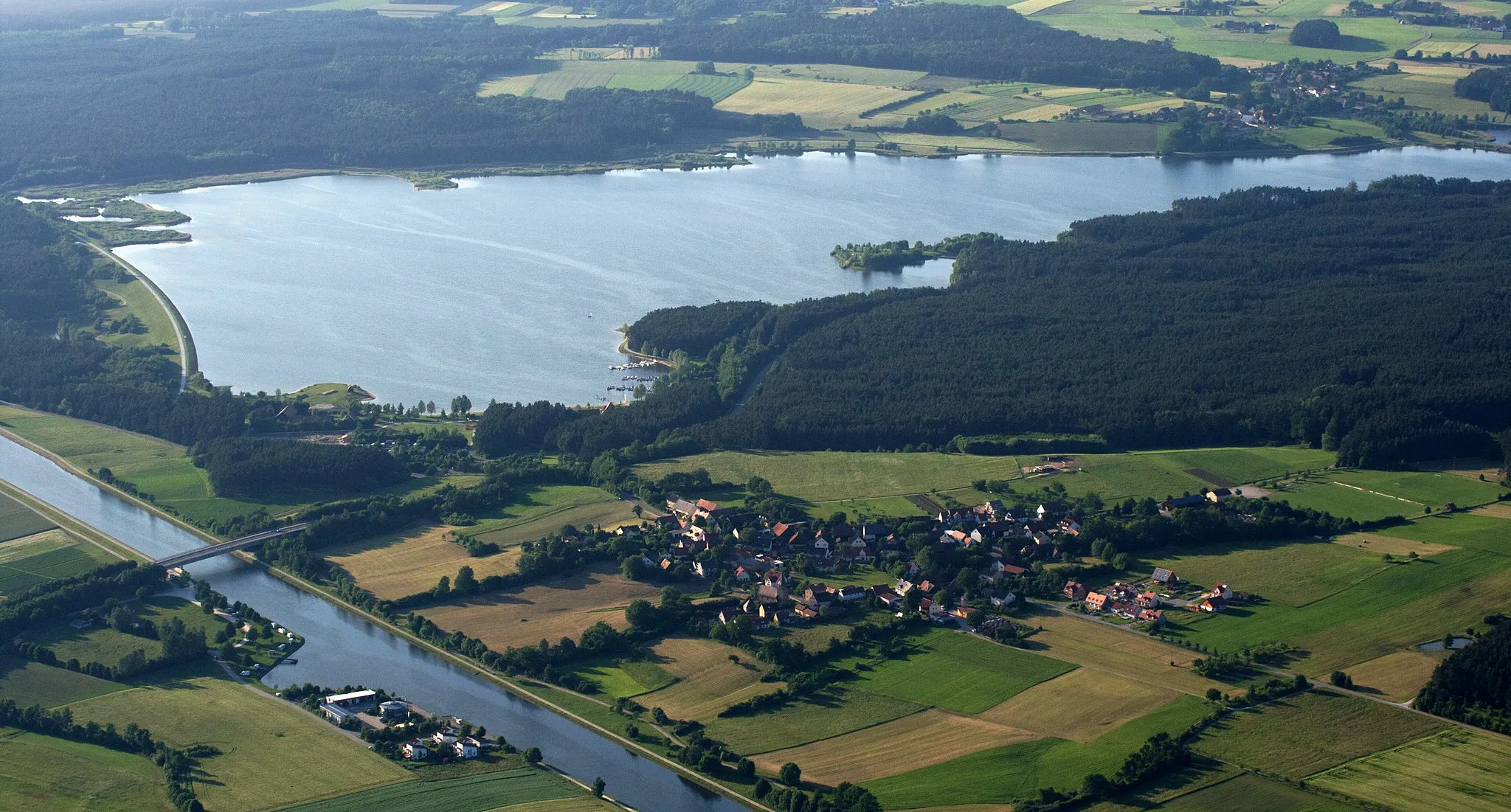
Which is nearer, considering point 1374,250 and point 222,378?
point 222,378

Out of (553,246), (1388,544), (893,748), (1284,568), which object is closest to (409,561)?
(893,748)

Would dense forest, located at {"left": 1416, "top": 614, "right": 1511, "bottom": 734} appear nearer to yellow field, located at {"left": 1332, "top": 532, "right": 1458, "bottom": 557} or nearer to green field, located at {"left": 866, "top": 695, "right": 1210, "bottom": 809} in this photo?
green field, located at {"left": 866, "top": 695, "right": 1210, "bottom": 809}

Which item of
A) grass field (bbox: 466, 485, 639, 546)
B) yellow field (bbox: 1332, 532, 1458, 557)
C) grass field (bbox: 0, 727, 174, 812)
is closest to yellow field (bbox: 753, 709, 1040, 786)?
grass field (bbox: 0, 727, 174, 812)

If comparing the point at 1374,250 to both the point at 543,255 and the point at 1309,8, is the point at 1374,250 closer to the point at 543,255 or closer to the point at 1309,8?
the point at 543,255

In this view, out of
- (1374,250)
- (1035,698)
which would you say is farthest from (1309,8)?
(1035,698)

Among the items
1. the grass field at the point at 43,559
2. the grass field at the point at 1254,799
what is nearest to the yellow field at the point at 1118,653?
the grass field at the point at 1254,799

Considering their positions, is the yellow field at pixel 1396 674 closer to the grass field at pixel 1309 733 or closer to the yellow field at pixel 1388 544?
the grass field at pixel 1309 733

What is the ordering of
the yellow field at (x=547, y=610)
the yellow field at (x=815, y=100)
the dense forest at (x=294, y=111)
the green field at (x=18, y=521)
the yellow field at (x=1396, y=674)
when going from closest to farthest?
the yellow field at (x=1396, y=674) < the yellow field at (x=547, y=610) < the green field at (x=18, y=521) < the dense forest at (x=294, y=111) < the yellow field at (x=815, y=100)
